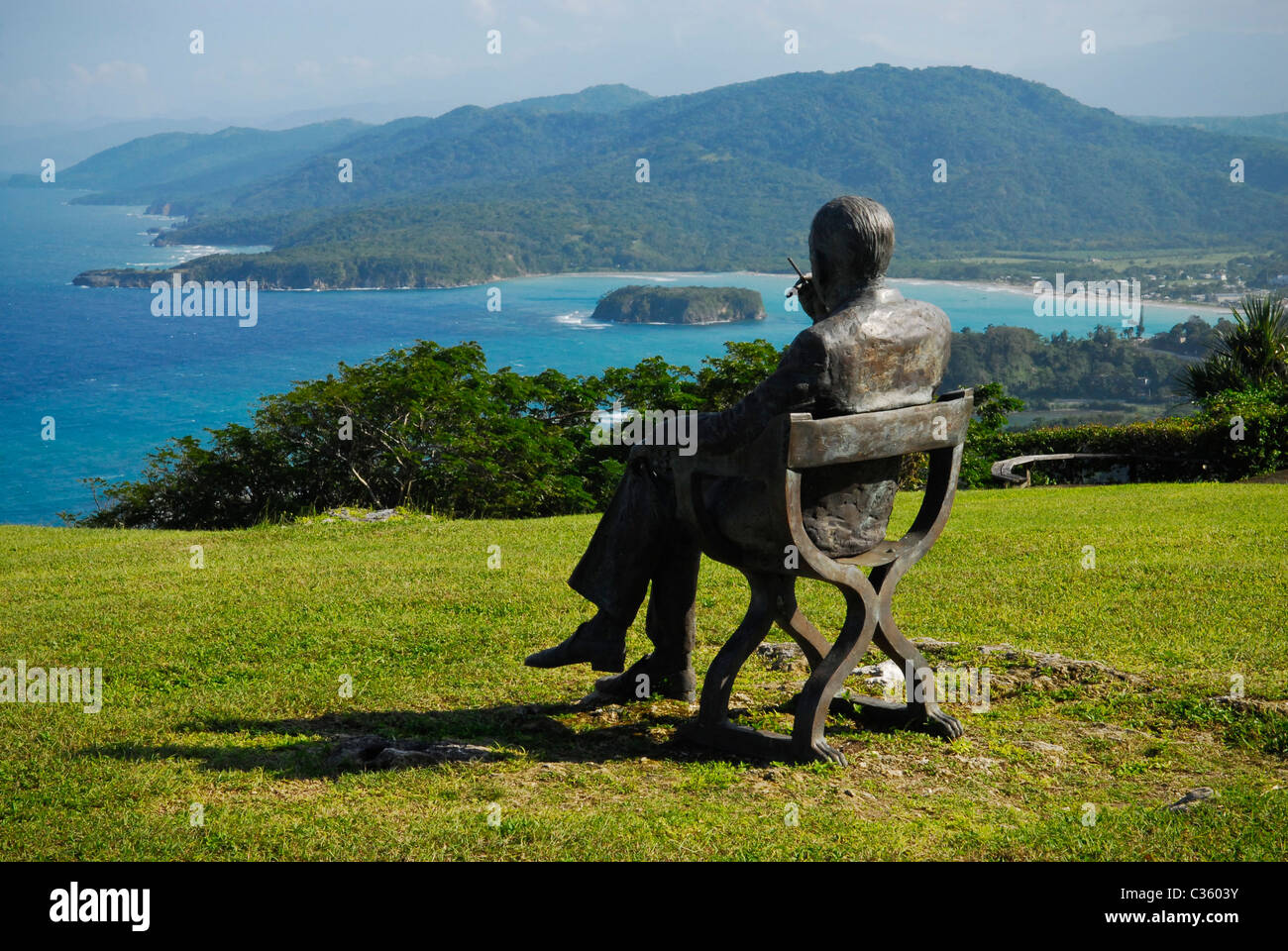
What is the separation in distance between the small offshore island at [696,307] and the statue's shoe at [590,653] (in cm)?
12507

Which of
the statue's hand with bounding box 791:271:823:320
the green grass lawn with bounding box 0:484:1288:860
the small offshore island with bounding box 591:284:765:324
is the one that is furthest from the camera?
the small offshore island with bounding box 591:284:765:324

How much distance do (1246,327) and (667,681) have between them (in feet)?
71.7

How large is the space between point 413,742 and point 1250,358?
2282 centimetres

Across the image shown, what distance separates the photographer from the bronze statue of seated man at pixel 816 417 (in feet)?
13.8

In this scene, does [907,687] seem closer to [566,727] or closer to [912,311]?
[566,727]

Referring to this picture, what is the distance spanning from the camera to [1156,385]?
242 ft

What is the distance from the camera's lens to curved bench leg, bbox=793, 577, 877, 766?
4.53m

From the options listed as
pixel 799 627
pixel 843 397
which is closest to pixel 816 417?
pixel 843 397

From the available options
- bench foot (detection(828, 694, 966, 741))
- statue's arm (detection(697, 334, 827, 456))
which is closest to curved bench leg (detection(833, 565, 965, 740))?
bench foot (detection(828, 694, 966, 741))

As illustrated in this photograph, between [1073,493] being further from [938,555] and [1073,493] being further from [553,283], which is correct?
[553,283]

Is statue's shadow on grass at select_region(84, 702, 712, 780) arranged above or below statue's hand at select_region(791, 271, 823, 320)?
below

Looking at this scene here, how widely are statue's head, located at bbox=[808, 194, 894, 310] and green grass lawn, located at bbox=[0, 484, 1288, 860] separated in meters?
Answer: 1.98

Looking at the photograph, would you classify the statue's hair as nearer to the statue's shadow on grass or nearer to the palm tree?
the statue's shadow on grass

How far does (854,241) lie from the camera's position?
436 cm
